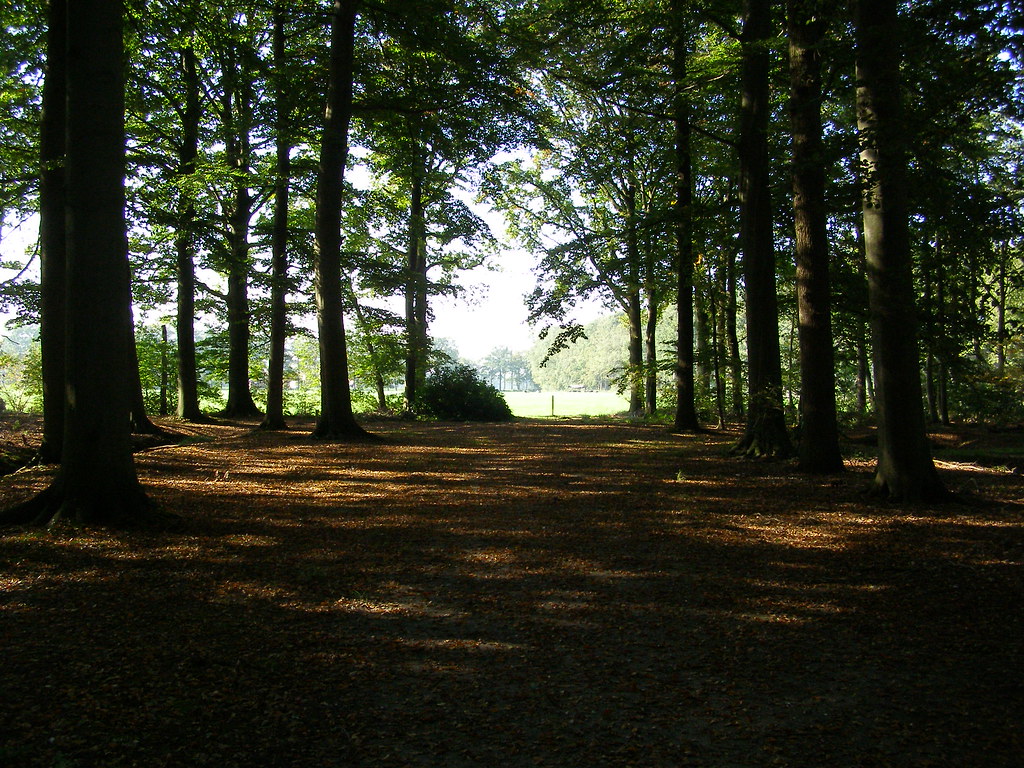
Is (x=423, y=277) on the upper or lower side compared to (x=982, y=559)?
upper

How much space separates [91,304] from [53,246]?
14.2 ft

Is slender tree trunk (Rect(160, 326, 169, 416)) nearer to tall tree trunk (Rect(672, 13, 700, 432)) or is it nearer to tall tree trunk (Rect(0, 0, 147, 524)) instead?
tall tree trunk (Rect(672, 13, 700, 432))

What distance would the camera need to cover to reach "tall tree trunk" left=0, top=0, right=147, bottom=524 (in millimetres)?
6020

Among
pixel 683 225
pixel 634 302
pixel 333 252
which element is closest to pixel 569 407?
pixel 634 302

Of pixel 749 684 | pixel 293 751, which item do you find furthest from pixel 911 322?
pixel 293 751

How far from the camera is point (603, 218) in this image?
25.8 metres

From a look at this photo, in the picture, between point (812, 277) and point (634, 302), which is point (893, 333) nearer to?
point (812, 277)

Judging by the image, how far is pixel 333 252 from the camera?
14117 mm

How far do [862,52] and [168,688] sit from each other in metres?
7.40

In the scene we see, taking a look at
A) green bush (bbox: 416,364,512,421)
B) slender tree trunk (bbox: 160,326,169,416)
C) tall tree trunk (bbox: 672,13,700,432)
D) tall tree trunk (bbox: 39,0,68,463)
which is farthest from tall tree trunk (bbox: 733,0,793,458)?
slender tree trunk (bbox: 160,326,169,416)

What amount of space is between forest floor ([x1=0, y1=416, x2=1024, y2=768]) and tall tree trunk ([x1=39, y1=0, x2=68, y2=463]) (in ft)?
6.89

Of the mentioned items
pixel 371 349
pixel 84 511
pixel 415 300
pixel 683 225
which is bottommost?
pixel 84 511

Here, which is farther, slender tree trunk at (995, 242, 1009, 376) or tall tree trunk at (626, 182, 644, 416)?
tall tree trunk at (626, 182, 644, 416)

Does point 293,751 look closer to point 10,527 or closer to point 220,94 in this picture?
point 10,527
